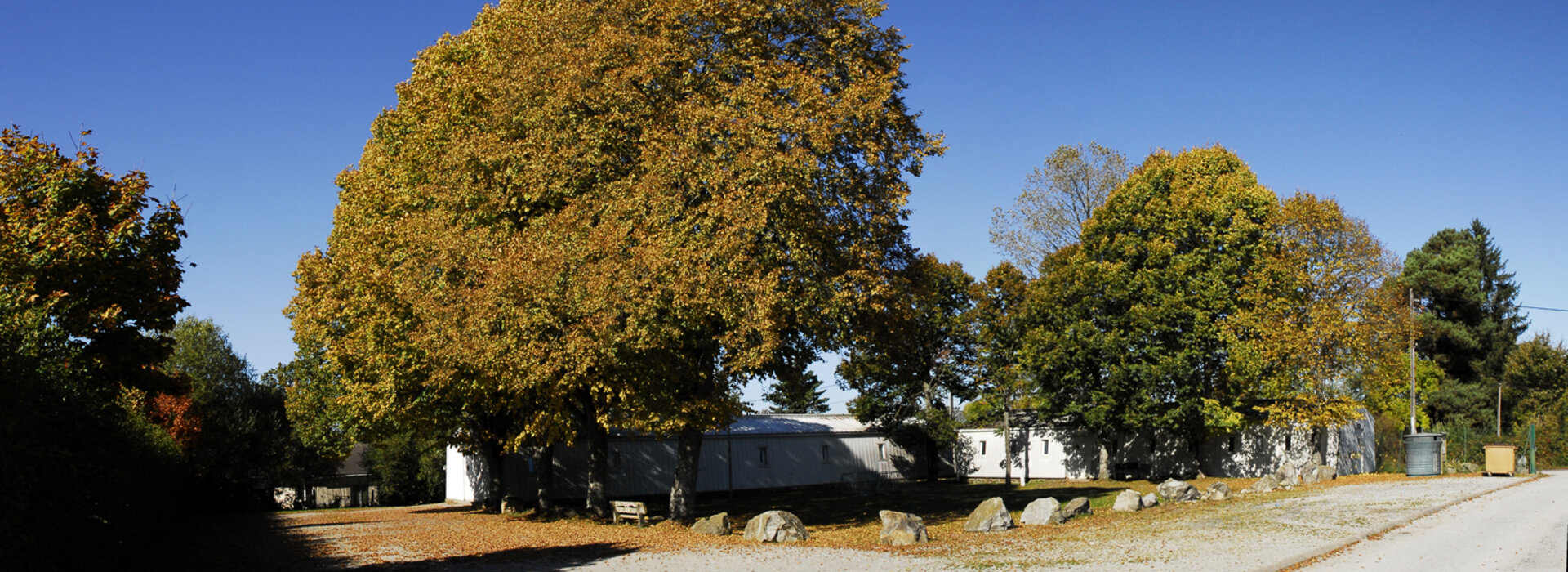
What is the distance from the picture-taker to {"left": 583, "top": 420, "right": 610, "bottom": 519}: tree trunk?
2577 cm

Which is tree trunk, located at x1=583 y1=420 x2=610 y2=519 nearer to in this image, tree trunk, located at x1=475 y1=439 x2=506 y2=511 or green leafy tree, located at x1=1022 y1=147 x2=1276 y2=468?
tree trunk, located at x1=475 y1=439 x2=506 y2=511

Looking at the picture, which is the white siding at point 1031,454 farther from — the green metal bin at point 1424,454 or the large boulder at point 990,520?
the large boulder at point 990,520

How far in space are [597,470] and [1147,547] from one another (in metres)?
15.4

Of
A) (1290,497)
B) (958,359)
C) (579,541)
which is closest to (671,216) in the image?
(579,541)

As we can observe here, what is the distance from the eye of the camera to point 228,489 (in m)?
40.5

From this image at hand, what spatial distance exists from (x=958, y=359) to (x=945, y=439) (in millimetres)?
5171

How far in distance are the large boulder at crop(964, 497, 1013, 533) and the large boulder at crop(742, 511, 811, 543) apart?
11.0 ft

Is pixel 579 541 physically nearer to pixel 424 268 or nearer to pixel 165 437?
pixel 424 268

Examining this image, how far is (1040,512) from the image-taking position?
2038cm

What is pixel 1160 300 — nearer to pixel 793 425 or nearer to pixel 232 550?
pixel 793 425

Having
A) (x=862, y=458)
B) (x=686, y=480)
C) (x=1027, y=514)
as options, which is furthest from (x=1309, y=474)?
(x=862, y=458)

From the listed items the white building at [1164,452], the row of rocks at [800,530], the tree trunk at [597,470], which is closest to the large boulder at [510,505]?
the tree trunk at [597,470]

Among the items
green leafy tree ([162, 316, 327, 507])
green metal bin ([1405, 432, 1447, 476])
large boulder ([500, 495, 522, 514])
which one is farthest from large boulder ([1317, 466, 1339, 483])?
green leafy tree ([162, 316, 327, 507])

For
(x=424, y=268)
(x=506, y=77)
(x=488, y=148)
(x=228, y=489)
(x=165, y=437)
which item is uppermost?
(x=506, y=77)
